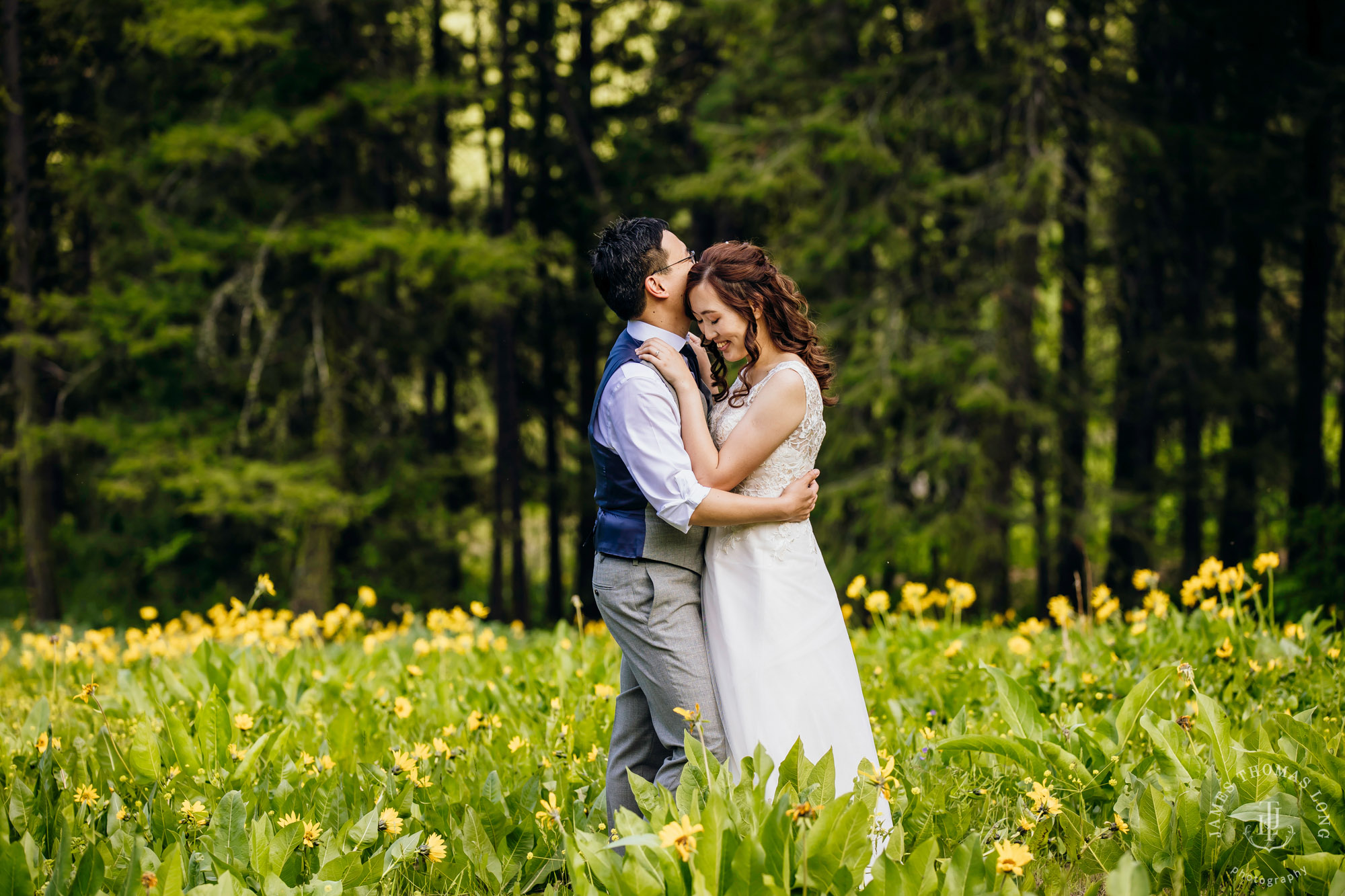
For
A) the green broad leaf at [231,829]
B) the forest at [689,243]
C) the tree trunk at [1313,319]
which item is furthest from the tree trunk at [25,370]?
the tree trunk at [1313,319]

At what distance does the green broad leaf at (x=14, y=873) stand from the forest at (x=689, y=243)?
8.43 m

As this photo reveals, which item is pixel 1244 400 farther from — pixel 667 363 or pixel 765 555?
pixel 667 363

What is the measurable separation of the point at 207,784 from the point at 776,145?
1029cm

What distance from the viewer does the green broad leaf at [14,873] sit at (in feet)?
7.00

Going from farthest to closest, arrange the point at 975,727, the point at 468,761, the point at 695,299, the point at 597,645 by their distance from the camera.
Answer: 1. the point at 597,645
2. the point at 975,727
3. the point at 468,761
4. the point at 695,299

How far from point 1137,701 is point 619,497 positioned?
6.07ft

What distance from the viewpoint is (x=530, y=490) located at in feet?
56.5

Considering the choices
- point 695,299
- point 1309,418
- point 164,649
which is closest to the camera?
point 695,299

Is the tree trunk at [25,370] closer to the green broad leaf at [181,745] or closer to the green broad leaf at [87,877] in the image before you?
the green broad leaf at [181,745]

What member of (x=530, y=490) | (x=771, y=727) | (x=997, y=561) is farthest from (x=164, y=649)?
(x=530, y=490)

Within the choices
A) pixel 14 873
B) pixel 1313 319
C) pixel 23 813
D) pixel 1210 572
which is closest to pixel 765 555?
pixel 14 873

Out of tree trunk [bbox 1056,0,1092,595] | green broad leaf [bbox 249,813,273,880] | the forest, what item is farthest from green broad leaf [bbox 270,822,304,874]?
tree trunk [bbox 1056,0,1092,595]

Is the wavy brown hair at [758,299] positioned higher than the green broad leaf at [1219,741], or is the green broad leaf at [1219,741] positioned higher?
the wavy brown hair at [758,299]

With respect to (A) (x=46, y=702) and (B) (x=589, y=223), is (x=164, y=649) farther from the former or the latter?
(B) (x=589, y=223)
